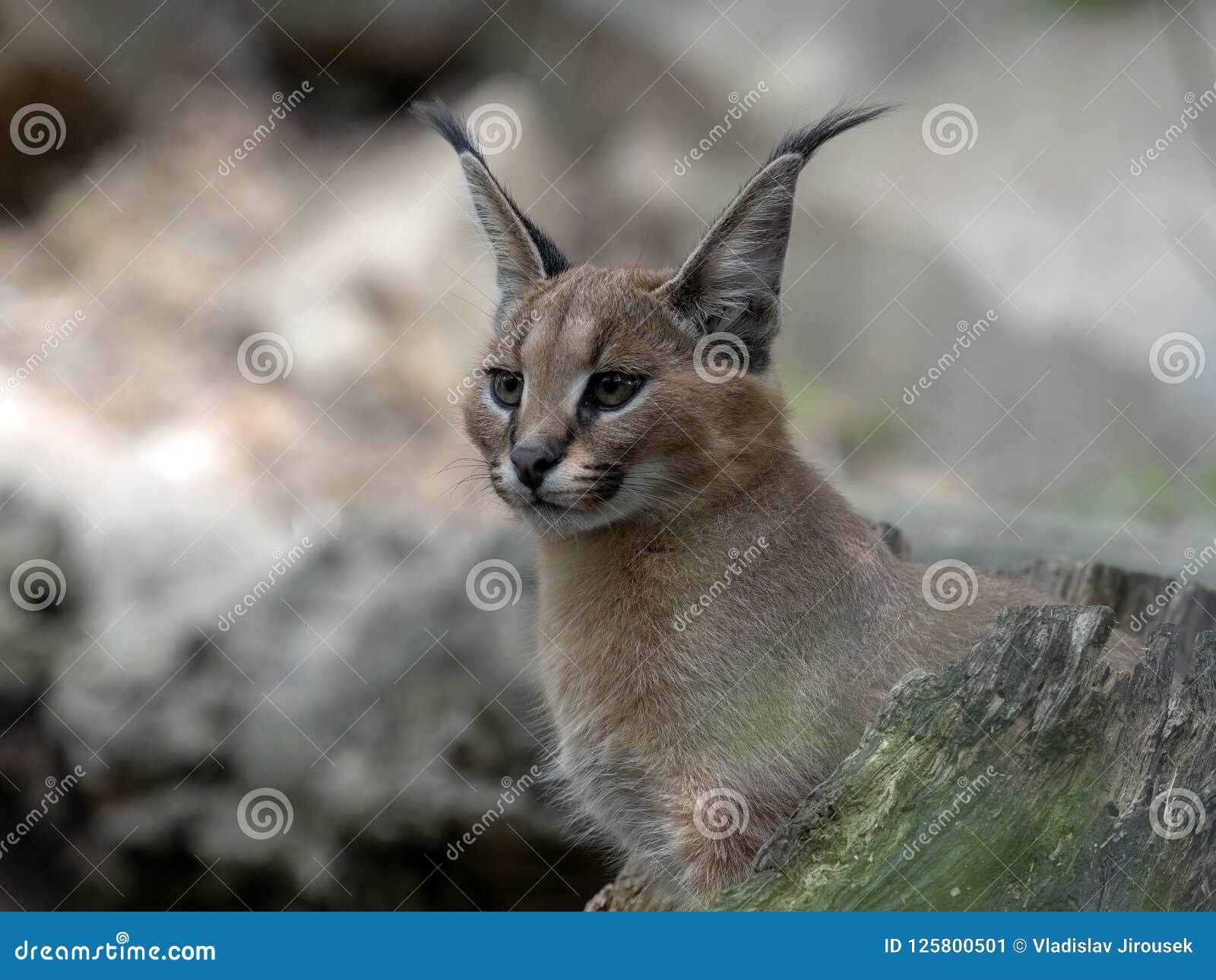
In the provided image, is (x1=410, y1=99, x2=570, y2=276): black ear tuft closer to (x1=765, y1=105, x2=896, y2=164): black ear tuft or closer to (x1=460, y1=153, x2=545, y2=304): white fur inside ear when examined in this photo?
(x1=460, y1=153, x2=545, y2=304): white fur inside ear

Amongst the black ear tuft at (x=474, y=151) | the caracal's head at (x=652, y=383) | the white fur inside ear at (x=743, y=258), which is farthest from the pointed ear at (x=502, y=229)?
the white fur inside ear at (x=743, y=258)

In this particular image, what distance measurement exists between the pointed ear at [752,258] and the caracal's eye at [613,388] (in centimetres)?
39

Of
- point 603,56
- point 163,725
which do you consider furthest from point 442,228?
point 163,725

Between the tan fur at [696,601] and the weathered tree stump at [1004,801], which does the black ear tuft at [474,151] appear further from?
the weathered tree stump at [1004,801]

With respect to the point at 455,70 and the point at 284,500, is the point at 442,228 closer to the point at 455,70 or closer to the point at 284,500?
the point at 455,70

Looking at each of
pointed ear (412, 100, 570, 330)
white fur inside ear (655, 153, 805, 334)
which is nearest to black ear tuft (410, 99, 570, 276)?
pointed ear (412, 100, 570, 330)

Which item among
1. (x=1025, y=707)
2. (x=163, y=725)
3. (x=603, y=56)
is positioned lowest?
(x=163, y=725)

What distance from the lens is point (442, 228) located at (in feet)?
42.4

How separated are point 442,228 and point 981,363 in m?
6.35

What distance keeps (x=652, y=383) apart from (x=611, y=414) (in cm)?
22

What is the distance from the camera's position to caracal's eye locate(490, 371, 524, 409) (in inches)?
192

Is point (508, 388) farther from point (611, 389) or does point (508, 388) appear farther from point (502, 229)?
point (502, 229)

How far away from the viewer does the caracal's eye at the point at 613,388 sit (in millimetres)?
4594

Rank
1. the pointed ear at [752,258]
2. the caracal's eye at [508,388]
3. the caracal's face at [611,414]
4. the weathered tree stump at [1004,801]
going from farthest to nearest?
the caracal's eye at [508,388] → the pointed ear at [752,258] → the caracal's face at [611,414] → the weathered tree stump at [1004,801]
